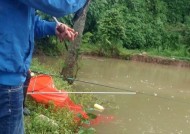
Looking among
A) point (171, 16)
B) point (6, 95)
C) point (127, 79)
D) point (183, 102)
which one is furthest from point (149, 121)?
point (171, 16)

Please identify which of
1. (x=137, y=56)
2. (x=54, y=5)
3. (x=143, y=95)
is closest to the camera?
(x=54, y=5)

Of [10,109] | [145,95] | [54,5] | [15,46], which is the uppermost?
[54,5]

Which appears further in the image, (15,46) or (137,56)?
(137,56)

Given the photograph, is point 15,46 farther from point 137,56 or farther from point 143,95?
point 137,56

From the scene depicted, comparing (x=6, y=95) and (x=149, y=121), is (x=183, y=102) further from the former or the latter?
(x=6, y=95)

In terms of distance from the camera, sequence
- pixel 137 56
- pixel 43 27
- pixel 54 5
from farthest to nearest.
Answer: pixel 137 56
pixel 43 27
pixel 54 5

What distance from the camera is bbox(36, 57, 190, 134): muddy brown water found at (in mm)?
5961

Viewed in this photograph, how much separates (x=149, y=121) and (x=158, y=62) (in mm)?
7442

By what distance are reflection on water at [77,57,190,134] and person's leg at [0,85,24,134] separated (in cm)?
384

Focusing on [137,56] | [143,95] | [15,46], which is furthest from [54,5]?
[137,56]

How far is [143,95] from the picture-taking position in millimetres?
8078

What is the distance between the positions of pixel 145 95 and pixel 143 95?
0.14 feet

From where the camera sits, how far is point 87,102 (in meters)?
6.57

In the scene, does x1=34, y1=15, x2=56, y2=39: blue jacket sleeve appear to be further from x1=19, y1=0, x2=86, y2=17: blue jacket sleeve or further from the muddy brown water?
the muddy brown water
